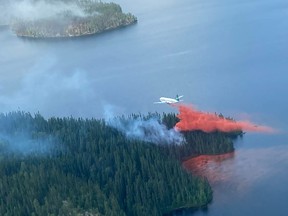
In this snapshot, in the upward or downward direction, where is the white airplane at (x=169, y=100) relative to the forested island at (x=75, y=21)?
downward

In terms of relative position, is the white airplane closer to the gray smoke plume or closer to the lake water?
the lake water

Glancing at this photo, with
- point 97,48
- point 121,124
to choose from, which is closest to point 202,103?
point 121,124

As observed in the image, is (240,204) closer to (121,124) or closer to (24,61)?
(121,124)

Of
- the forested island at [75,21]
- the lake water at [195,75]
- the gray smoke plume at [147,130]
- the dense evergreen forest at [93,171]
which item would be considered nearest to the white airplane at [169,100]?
the lake water at [195,75]

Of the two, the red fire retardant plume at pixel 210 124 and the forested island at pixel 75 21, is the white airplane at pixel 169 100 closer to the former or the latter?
the red fire retardant plume at pixel 210 124

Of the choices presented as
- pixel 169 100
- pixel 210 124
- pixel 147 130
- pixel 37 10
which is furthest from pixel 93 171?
pixel 37 10

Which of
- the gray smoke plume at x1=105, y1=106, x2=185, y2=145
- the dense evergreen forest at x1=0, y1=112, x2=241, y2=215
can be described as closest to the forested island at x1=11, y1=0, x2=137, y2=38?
the gray smoke plume at x1=105, y1=106, x2=185, y2=145
